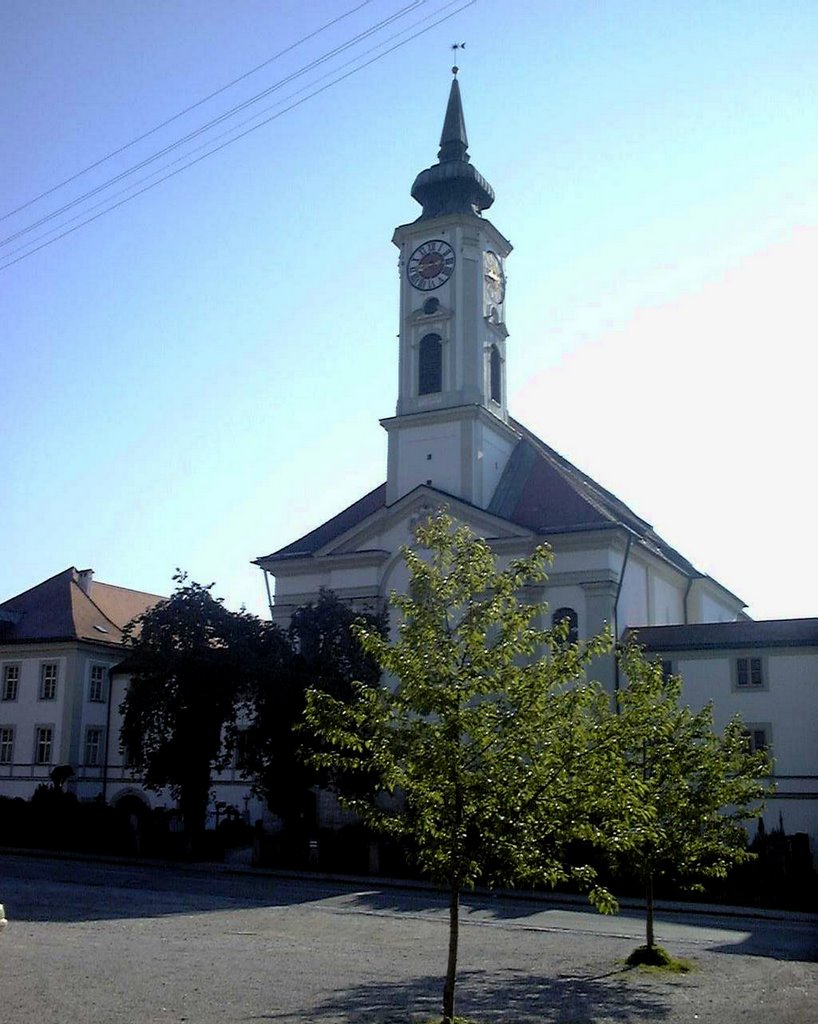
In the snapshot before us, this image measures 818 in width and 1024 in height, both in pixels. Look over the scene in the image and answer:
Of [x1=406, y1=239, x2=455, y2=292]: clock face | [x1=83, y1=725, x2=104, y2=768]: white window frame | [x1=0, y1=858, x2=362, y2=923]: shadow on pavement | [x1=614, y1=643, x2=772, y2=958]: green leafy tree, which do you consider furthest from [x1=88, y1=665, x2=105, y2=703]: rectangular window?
[x1=614, y1=643, x2=772, y2=958]: green leafy tree

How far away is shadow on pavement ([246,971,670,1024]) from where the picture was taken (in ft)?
39.3

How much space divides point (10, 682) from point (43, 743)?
12.0 ft

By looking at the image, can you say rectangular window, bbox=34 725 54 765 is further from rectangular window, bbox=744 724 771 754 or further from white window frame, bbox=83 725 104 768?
rectangular window, bbox=744 724 771 754

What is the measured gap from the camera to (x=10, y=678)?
168ft

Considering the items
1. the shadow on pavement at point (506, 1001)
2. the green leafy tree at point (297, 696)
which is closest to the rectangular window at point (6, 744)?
the green leafy tree at point (297, 696)

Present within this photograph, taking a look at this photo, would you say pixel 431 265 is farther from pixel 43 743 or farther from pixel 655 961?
pixel 655 961

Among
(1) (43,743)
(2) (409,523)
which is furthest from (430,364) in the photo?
(1) (43,743)

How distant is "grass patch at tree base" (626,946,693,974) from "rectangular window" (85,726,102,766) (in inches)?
1480

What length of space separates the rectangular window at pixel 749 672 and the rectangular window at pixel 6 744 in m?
32.0

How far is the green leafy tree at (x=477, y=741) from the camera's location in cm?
1154

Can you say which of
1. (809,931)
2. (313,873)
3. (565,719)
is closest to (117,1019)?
Result: (565,719)

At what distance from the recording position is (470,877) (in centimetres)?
1143

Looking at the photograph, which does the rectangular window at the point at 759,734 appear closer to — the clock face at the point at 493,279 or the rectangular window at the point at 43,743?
the clock face at the point at 493,279

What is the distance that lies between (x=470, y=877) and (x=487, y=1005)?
2.39 meters
